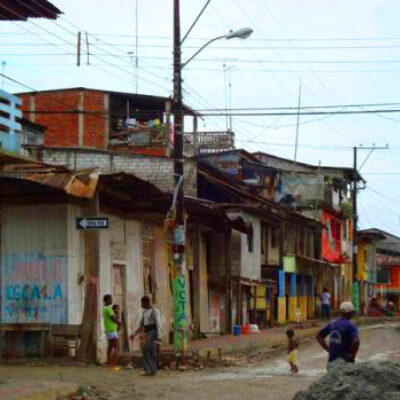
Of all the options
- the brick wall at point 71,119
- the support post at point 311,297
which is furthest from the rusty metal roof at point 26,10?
the support post at point 311,297

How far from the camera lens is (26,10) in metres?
17.9

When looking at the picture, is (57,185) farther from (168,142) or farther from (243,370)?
(168,142)

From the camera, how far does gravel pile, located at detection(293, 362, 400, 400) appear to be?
979 cm

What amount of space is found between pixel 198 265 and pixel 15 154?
12.3 m

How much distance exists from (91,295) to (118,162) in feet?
41.2

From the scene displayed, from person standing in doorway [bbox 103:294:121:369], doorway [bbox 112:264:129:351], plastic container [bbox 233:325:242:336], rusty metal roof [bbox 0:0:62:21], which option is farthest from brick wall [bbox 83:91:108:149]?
person standing in doorway [bbox 103:294:121:369]

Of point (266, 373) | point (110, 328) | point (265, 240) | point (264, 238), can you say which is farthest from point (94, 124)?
point (266, 373)

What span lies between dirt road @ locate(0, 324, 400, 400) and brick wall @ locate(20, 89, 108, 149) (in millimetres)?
18846

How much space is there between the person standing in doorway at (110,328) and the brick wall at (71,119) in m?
19.2

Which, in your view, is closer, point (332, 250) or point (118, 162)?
point (118, 162)

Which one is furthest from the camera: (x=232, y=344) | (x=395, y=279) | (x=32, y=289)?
(x=395, y=279)

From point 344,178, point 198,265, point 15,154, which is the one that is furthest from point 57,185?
point 344,178

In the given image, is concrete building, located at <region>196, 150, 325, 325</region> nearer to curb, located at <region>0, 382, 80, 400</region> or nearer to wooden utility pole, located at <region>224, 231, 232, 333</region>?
wooden utility pole, located at <region>224, 231, 232, 333</region>

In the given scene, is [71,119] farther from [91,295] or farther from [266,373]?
[266,373]
